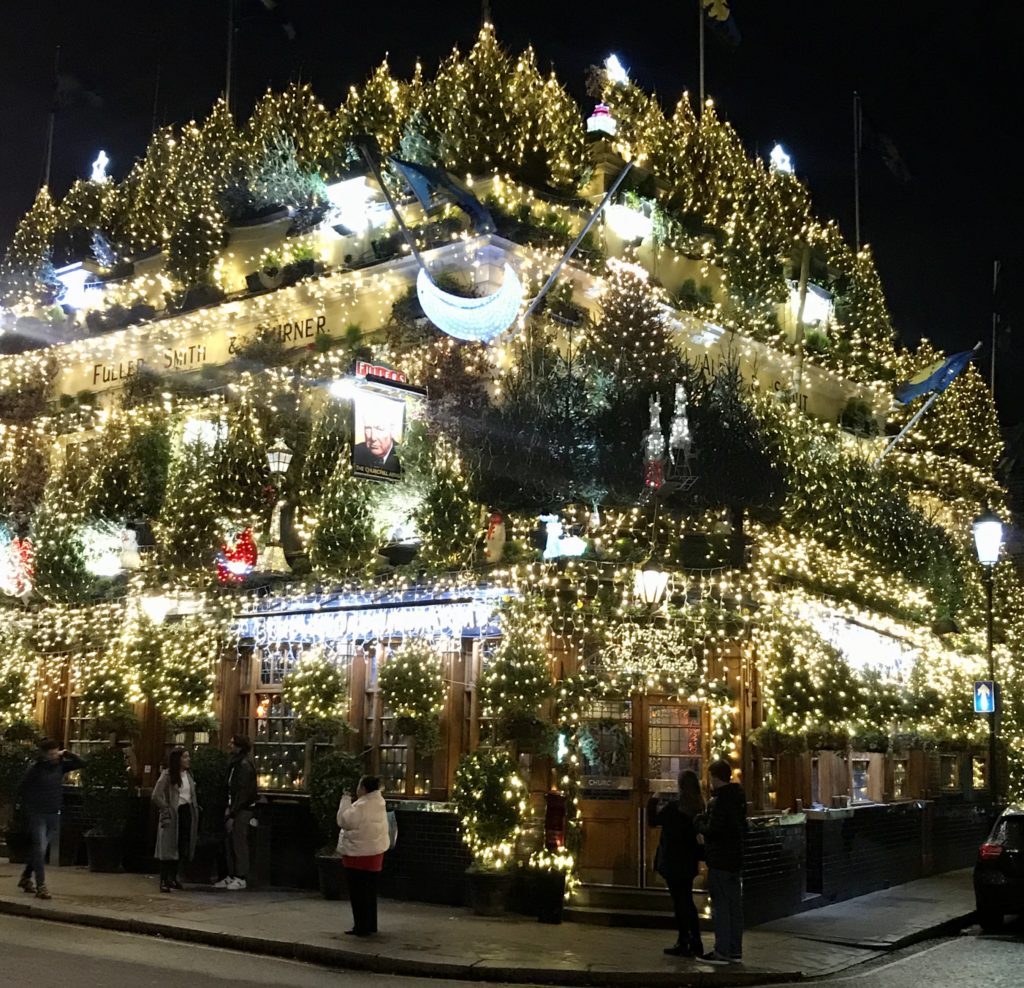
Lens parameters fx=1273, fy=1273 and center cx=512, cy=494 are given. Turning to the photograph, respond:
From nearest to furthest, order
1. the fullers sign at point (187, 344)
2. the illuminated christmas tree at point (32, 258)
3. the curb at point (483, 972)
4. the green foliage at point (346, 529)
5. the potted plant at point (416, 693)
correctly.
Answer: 1. the curb at point (483, 972)
2. the potted plant at point (416, 693)
3. the green foliage at point (346, 529)
4. the fullers sign at point (187, 344)
5. the illuminated christmas tree at point (32, 258)

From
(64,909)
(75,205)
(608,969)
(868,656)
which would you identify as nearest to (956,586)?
(868,656)

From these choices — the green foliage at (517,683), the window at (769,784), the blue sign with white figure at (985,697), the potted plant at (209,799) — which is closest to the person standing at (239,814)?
the potted plant at (209,799)

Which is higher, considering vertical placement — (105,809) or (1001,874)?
(105,809)

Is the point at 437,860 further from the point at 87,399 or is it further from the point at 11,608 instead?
the point at 87,399

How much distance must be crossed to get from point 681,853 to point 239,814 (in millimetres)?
6205

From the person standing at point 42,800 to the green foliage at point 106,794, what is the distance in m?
2.32

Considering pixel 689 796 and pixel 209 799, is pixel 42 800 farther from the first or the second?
pixel 689 796

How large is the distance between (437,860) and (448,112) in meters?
11.5

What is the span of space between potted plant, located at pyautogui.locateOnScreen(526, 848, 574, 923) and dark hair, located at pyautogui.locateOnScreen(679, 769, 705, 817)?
2116mm

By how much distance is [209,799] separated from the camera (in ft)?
54.6

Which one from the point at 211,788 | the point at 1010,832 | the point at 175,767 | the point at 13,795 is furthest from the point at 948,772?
the point at 13,795

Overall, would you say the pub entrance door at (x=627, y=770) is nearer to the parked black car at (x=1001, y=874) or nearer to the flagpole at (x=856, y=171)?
the parked black car at (x=1001, y=874)

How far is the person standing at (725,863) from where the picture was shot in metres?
11.9

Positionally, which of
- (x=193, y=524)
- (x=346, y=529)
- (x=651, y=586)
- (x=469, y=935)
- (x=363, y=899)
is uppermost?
(x=193, y=524)
